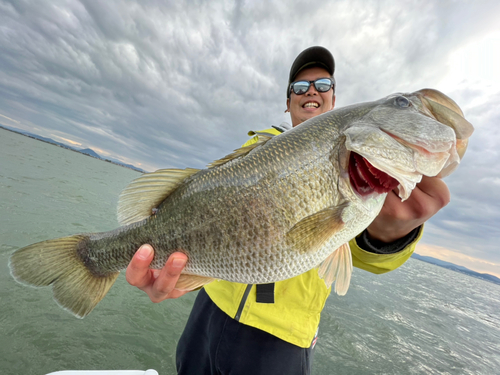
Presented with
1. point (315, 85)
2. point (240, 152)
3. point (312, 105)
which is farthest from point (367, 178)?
point (315, 85)

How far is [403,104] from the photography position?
165 cm

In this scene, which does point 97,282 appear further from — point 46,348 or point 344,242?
point 46,348

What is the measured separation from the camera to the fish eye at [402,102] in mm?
1643

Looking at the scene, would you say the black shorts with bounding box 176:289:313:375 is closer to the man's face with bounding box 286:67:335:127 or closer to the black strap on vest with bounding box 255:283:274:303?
the black strap on vest with bounding box 255:283:274:303

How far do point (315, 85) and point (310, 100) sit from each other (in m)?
0.24

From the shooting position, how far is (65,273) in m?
1.97

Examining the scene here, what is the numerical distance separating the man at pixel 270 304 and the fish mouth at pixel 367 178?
0.21 m

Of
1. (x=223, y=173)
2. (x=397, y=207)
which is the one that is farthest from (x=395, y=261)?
(x=223, y=173)

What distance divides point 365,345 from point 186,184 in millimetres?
7407

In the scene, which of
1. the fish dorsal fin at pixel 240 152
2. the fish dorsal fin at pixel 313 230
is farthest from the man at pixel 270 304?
the fish dorsal fin at pixel 240 152

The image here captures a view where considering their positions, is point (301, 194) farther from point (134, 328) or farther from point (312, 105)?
point (134, 328)

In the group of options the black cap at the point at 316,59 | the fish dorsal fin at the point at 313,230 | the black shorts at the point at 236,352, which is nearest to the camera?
the fish dorsal fin at the point at 313,230

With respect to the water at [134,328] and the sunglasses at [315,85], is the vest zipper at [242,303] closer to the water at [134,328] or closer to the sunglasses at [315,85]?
the water at [134,328]

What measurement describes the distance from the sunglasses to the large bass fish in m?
1.88
